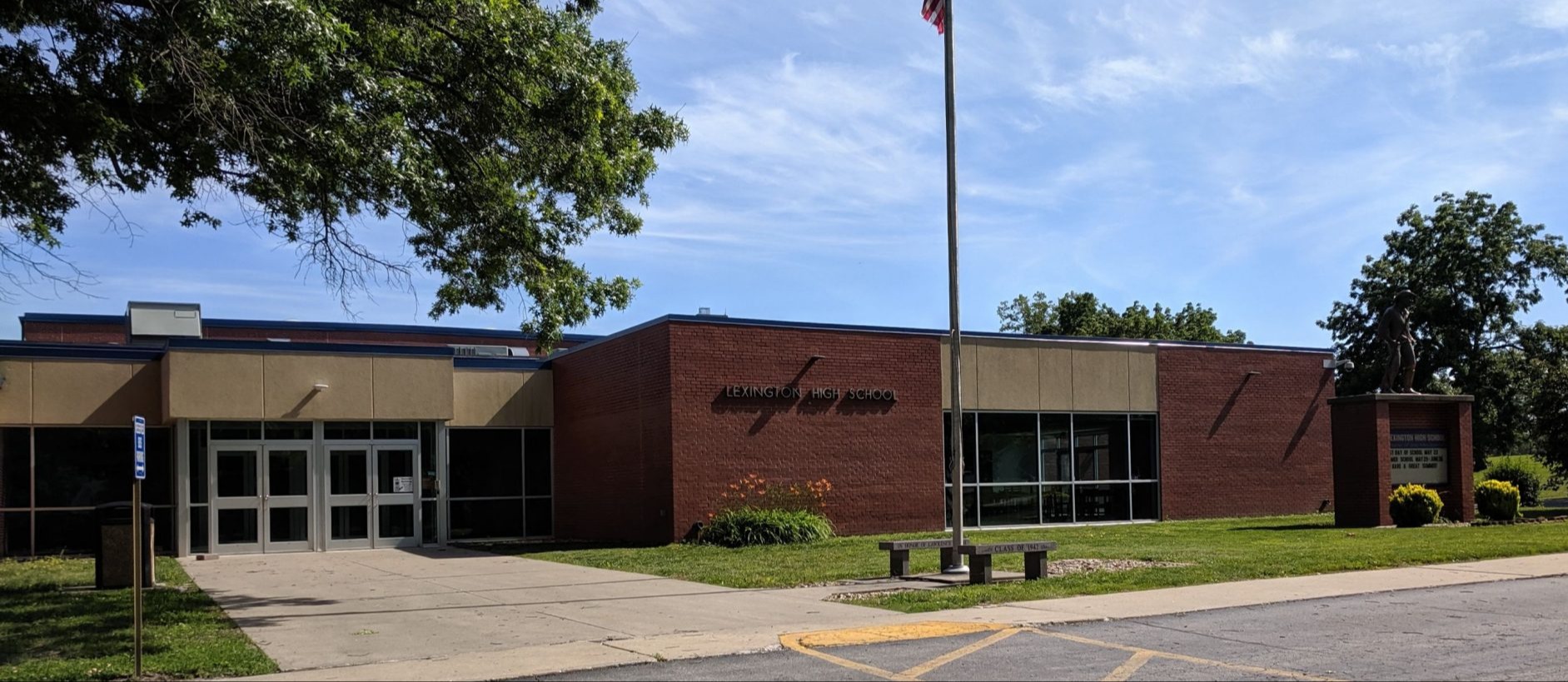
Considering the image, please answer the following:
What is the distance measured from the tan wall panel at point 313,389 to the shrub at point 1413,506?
63.6 ft

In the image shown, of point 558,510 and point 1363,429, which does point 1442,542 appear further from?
point 558,510

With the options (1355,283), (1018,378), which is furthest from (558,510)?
(1355,283)

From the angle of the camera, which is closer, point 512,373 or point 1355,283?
point 512,373

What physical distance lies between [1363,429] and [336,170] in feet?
63.4

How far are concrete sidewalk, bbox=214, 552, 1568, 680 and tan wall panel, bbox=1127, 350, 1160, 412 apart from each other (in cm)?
1202

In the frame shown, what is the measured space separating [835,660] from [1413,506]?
58.2 ft

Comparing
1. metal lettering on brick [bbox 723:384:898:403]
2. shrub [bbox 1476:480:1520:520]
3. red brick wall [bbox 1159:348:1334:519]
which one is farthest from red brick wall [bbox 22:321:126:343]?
shrub [bbox 1476:480:1520:520]

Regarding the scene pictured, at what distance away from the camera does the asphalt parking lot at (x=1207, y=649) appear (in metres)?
8.88

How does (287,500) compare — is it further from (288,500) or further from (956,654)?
(956,654)

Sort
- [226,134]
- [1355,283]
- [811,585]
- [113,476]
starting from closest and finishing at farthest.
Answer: [226,134]
[811,585]
[113,476]
[1355,283]

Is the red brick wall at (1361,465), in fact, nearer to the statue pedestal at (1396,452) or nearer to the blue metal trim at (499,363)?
the statue pedestal at (1396,452)

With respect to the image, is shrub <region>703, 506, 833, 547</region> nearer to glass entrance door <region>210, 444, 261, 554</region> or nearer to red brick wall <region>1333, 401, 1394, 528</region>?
glass entrance door <region>210, 444, 261, 554</region>

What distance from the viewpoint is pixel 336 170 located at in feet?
42.7

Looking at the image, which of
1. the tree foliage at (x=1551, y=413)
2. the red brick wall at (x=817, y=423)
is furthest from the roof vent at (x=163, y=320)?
the tree foliage at (x=1551, y=413)
